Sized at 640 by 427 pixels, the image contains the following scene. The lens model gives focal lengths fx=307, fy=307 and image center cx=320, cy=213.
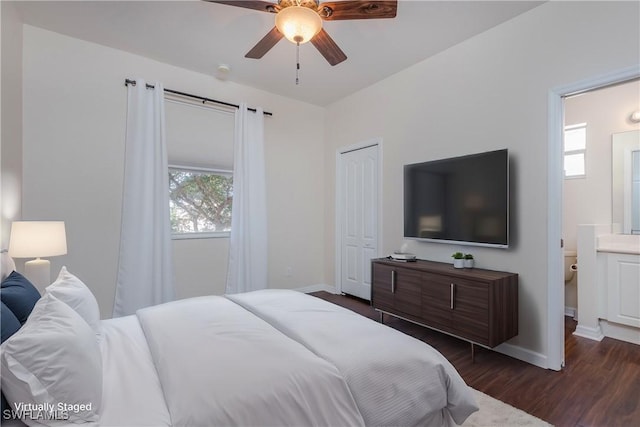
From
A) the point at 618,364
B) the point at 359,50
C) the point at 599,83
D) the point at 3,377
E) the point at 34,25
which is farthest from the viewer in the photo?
the point at 359,50

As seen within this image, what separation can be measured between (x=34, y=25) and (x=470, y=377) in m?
4.90

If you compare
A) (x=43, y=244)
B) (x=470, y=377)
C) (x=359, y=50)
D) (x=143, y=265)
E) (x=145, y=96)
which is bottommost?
(x=470, y=377)

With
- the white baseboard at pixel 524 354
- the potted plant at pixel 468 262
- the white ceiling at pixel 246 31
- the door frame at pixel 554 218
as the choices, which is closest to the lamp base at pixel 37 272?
the white ceiling at pixel 246 31

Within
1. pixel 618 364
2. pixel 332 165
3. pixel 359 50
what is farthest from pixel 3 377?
pixel 332 165

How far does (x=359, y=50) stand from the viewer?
323 cm

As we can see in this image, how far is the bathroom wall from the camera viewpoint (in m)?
3.27

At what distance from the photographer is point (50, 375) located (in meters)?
0.98

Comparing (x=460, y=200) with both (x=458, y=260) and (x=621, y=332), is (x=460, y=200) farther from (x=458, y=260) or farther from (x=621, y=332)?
(x=621, y=332)

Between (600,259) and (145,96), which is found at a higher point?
(145,96)

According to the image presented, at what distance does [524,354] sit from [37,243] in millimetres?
3911

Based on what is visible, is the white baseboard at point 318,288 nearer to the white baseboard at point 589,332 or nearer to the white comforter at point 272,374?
the white baseboard at point 589,332

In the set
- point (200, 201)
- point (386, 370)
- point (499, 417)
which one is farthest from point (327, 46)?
point (499, 417)

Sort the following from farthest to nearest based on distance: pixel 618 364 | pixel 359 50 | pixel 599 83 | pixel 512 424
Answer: pixel 359 50, pixel 618 364, pixel 599 83, pixel 512 424

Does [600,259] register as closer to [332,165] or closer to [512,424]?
[512,424]
